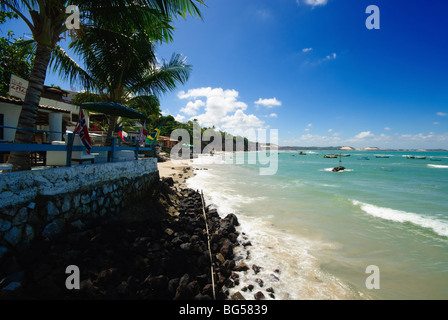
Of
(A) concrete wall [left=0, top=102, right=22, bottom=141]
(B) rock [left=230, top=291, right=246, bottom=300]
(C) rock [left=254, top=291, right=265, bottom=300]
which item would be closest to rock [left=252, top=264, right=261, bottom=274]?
(C) rock [left=254, top=291, right=265, bottom=300]

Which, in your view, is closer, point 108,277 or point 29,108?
point 108,277

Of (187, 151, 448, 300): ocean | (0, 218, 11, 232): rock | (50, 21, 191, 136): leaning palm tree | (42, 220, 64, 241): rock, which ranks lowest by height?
(187, 151, 448, 300): ocean

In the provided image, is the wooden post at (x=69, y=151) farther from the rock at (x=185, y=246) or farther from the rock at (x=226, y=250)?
the rock at (x=226, y=250)

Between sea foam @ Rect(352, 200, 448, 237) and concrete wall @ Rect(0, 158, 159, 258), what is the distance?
40.7 ft

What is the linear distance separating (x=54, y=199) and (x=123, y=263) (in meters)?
2.14

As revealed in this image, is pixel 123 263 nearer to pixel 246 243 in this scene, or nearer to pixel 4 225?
pixel 4 225

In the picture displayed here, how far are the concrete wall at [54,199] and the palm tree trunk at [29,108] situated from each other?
3.66ft

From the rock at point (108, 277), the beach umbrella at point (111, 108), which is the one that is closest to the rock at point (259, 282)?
the rock at point (108, 277)

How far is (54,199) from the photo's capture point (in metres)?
4.28

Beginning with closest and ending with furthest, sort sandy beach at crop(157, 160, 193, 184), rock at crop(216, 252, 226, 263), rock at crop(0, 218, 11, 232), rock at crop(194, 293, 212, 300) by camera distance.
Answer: rock at crop(0, 218, 11, 232) < rock at crop(194, 293, 212, 300) < rock at crop(216, 252, 226, 263) < sandy beach at crop(157, 160, 193, 184)

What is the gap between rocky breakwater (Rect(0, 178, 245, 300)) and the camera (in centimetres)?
323

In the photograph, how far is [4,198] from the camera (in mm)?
3398

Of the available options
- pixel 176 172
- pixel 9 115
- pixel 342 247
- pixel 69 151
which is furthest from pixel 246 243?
pixel 176 172

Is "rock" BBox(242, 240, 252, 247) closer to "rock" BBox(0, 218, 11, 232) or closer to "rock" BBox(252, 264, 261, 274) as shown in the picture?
"rock" BBox(252, 264, 261, 274)
